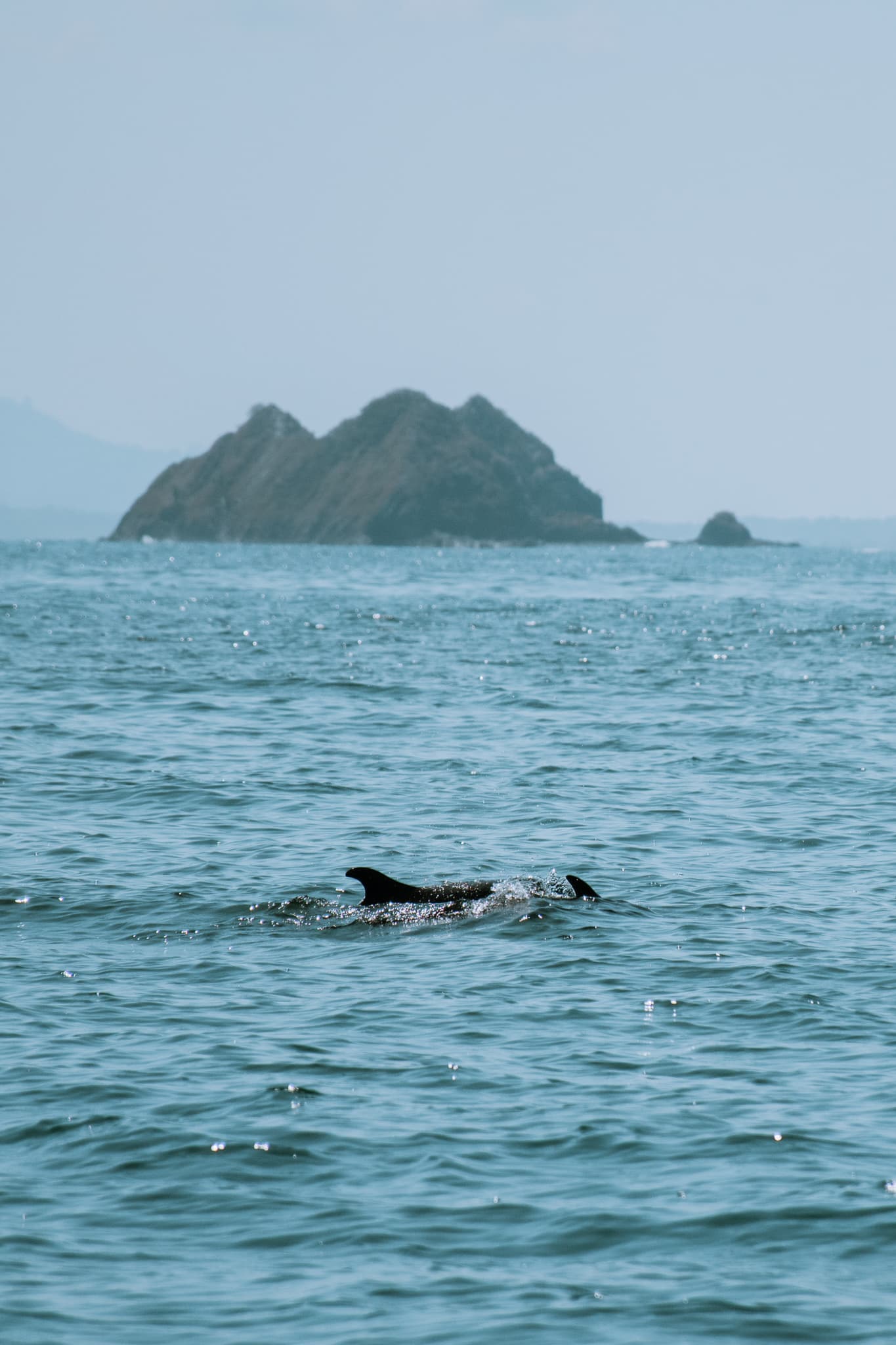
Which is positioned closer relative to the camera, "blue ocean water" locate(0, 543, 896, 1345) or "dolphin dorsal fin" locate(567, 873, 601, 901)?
"blue ocean water" locate(0, 543, 896, 1345)

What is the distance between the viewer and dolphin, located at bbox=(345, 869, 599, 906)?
17719mm

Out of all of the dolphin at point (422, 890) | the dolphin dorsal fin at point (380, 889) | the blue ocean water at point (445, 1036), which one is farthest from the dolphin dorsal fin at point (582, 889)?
the dolphin dorsal fin at point (380, 889)

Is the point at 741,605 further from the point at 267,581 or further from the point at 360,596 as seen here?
the point at 267,581

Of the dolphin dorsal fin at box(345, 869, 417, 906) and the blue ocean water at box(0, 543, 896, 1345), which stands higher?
the dolphin dorsal fin at box(345, 869, 417, 906)

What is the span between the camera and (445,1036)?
13.3m

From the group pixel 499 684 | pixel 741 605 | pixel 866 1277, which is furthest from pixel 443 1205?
pixel 741 605

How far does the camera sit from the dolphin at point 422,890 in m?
17.7

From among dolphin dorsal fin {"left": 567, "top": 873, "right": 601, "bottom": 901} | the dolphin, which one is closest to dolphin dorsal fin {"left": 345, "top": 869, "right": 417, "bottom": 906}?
the dolphin

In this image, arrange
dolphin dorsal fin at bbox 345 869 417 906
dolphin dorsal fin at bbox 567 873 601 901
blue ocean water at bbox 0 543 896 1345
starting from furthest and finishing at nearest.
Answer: dolphin dorsal fin at bbox 567 873 601 901
dolphin dorsal fin at bbox 345 869 417 906
blue ocean water at bbox 0 543 896 1345

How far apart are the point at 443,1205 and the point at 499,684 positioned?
33.8m

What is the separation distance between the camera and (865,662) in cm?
5253

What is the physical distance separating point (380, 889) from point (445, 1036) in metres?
4.64

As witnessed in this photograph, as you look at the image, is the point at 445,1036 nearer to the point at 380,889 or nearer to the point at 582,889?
the point at 380,889

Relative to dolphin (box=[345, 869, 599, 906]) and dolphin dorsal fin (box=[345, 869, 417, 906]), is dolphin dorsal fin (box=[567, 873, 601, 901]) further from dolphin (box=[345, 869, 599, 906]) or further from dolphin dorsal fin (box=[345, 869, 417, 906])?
dolphin dorsal fin (box=[345, 869, 417, 906])
